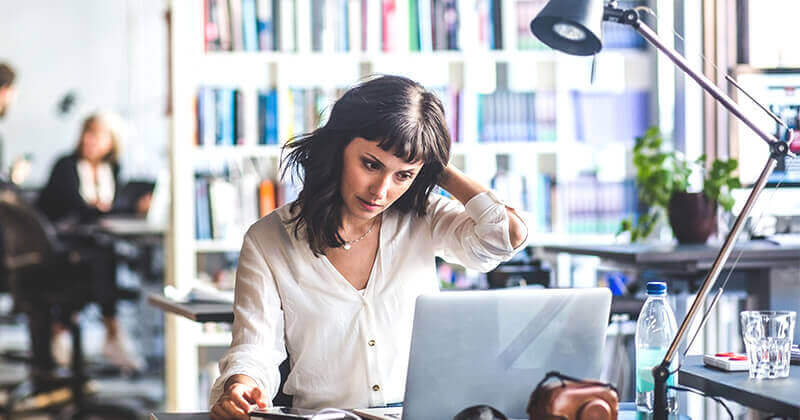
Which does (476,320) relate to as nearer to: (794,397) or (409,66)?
(794,397)

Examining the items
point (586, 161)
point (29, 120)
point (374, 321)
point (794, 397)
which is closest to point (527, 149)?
point (586, 161)

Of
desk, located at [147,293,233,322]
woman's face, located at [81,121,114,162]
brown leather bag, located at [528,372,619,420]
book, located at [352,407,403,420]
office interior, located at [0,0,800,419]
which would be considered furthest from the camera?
woman's face, located at [81,121,114,162]

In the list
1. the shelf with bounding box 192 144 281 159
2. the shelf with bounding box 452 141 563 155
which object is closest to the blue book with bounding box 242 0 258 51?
the shelf with bounding box 192 144 281 159

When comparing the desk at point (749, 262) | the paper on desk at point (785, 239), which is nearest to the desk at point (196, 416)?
the desk at point (749, 262)

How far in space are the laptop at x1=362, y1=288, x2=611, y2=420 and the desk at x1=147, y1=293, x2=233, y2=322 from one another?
3.38 ft

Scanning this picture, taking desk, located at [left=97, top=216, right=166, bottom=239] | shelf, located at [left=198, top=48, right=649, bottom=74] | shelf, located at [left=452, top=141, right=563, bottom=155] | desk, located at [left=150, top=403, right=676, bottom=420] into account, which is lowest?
Result: desk, located at [left=150, top=403, right=676, bottom=420]

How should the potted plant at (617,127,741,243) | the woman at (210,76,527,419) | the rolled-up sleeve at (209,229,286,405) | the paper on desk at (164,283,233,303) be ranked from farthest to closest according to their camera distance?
the potted plant at (617,127,741,243)
the paper on desk at (164,283,233,303)
the woman at (210,76,527,419)
the rolled-up sleeve at (209,229,286,405)

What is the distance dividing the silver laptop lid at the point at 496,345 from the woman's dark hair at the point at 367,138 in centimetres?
45

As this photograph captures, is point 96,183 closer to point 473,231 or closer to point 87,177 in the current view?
point 87,177

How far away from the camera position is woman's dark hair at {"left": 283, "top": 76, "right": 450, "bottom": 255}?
1.65m

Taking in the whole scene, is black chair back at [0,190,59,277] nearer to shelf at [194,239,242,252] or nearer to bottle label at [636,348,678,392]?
shelf at [194,239,242,252]

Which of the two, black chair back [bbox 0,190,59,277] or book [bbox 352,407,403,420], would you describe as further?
black chair back [bbox 0,190,59,277]

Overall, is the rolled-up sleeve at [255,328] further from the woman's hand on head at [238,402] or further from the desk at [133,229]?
the desk at [133,229]

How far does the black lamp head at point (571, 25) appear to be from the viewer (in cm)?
137
